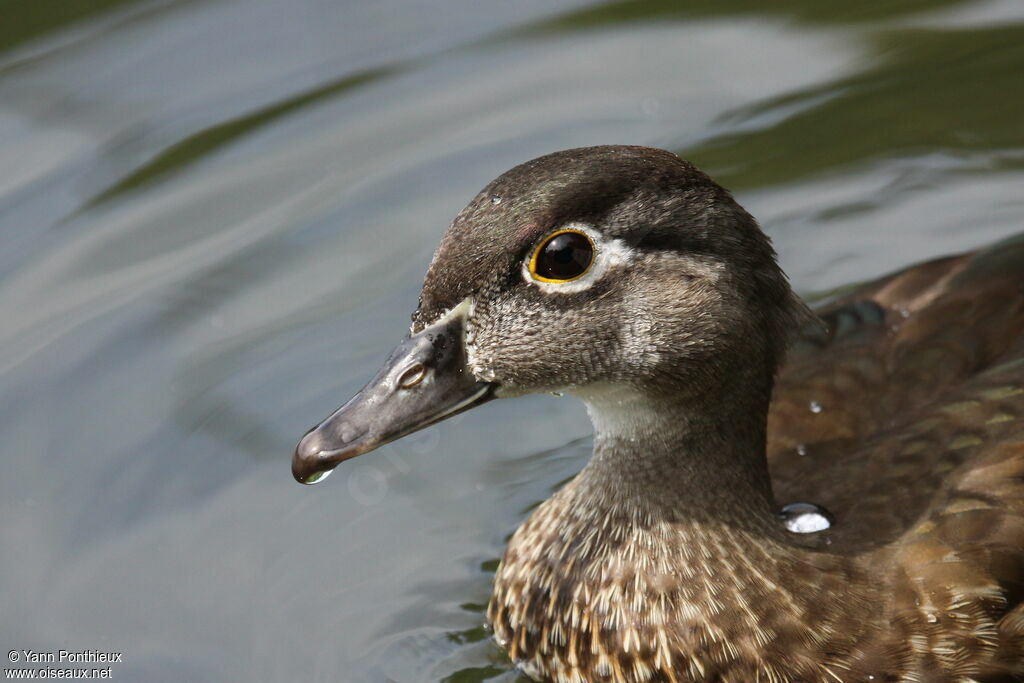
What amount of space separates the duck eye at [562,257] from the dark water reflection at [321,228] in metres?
1.33

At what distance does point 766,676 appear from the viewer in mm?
3873

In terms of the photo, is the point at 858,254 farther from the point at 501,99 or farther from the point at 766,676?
the point at 766,676

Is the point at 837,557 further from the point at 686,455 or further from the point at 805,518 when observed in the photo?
the point at 686,455

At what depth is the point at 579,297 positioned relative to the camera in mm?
3762

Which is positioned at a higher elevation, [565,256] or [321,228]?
[565,256]

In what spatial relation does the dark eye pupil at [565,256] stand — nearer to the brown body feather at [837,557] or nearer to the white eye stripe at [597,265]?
the white eye stripe at [597,265]

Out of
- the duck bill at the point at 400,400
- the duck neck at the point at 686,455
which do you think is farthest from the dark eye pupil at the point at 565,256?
the duck neck at the point at 686,455

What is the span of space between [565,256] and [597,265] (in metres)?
Answer: 0.10

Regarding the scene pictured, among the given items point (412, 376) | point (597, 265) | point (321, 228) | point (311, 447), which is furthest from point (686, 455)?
point (321, 228)

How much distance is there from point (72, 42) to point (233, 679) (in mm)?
3497

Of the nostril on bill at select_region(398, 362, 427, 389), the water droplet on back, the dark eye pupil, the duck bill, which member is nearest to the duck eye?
the dark eye pupil

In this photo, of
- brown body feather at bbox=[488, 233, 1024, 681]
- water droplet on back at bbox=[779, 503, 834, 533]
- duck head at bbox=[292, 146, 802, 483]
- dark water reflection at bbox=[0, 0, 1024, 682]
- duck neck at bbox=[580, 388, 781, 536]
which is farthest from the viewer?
dark water reflection at bbox=[0, 0, 1024, 682]

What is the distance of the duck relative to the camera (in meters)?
3.68

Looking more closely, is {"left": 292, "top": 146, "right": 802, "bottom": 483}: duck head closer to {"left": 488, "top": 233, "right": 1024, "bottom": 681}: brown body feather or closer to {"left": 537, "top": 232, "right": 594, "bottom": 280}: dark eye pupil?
{"left": 537, "top": 232, "right": 594, "bottom": 280}: dark eye pupil
